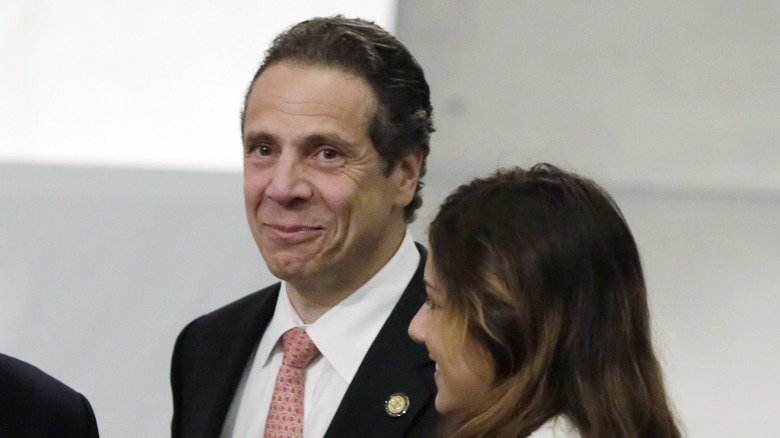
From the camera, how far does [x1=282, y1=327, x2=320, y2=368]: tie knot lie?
68.4 inches

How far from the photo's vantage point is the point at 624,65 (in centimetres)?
309

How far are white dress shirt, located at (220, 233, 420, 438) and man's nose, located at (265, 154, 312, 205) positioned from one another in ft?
0.60

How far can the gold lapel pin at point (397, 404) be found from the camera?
1.62 metres

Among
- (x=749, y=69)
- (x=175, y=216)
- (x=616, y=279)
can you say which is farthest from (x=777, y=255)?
(x=616, y=279)

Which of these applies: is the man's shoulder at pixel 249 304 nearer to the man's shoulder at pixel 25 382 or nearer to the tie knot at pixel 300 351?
the tie knot at pixel 300 351

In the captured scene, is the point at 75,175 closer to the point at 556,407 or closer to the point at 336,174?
the point at 336,174

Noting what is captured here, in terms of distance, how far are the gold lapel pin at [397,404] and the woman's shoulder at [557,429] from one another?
436 millimetres

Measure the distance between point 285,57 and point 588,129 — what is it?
1431 millimetres

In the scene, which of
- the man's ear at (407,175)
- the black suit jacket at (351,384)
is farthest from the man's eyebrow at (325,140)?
the black suit jacket at (351,384)

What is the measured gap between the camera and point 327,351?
173cm

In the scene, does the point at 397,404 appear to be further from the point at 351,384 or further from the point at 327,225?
the point at 327,225

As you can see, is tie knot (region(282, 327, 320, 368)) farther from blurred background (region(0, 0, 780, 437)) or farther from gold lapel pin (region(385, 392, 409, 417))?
blurred background (region(0, 0, 780, 437))

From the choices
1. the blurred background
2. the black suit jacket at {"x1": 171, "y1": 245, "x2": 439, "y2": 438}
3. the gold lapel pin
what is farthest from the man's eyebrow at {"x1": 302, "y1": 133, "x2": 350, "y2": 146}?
the blurred background

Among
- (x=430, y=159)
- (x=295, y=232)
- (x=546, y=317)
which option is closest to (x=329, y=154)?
(x=295, y=232)
